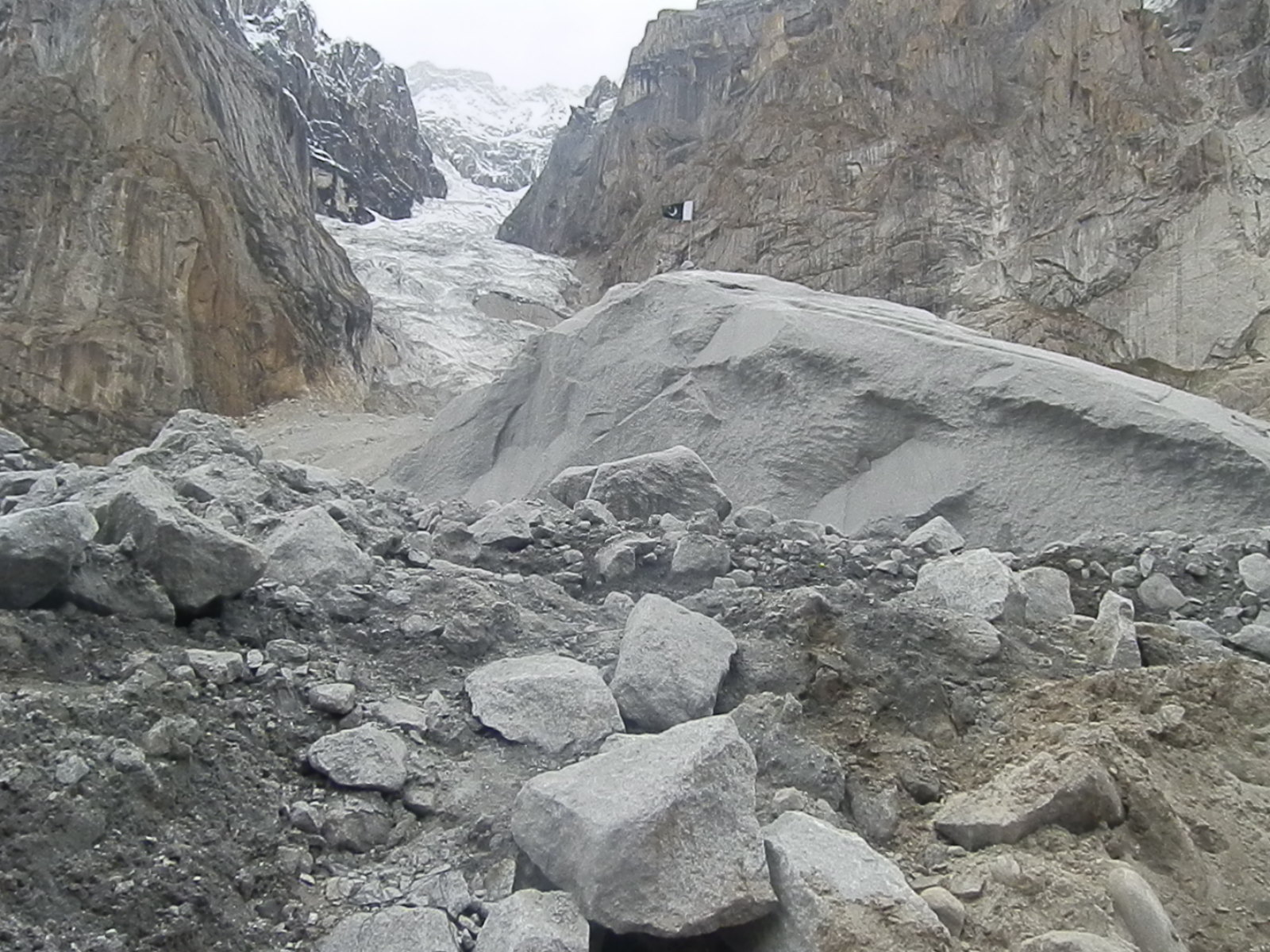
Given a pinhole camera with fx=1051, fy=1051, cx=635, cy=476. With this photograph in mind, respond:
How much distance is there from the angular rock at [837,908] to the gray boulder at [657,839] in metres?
0.04

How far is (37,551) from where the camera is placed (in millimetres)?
2146

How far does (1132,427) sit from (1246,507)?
0.59m

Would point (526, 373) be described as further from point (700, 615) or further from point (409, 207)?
point (409, 207)

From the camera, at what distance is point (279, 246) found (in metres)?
16.4

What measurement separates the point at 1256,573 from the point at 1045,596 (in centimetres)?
83

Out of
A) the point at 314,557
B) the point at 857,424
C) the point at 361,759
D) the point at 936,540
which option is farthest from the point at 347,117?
the point at 361,759

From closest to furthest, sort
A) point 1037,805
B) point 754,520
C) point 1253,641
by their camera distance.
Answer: point 1037,805
point 1253,641
point 754,520

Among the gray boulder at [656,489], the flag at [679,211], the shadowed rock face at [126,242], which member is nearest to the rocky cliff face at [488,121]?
the flag at [679,211]

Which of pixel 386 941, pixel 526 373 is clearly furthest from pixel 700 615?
pixel 526 373

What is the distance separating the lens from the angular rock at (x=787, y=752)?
206 cm

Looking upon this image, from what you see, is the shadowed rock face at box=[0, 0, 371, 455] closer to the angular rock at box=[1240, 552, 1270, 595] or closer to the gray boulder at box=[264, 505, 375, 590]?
the gray boulder at box=[264, 505, 375, 590]

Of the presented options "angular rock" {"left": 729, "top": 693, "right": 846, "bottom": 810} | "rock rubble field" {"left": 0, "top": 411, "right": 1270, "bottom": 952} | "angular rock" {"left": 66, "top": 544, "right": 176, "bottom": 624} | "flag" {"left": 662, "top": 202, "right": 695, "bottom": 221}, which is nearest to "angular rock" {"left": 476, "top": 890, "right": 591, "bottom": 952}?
"rock rubble field" {"left": 0, "top": 411, "right": 1270, "bottom": 952}

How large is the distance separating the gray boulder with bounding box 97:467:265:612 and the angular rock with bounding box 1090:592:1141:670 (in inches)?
84.0

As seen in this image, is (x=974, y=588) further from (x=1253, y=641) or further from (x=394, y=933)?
(x=394, y=933)
